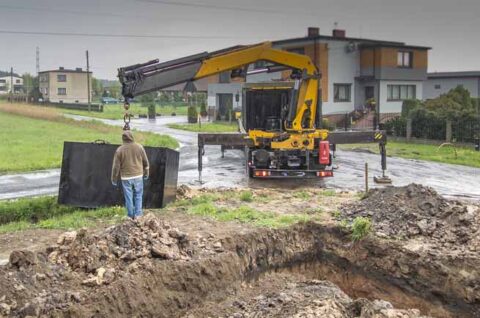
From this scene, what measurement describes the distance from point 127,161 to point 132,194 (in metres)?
0.62

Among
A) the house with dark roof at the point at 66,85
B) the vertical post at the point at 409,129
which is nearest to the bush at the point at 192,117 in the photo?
the vertical post at the point at 409,129

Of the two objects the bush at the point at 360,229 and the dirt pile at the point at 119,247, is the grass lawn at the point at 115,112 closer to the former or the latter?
the bush at the point at 360,229

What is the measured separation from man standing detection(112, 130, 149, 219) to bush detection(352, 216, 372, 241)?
12.9 ft

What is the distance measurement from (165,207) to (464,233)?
586 centimetres

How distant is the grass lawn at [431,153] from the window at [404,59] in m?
13.8

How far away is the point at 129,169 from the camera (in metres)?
9.88

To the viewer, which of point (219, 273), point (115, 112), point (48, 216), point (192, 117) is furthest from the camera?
point (115, 112)

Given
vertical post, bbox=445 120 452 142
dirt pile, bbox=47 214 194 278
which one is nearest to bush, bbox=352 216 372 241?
dirt pile, bbox=47 214 194 278

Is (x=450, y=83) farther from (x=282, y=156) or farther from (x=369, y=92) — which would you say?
(x=282, y=156)

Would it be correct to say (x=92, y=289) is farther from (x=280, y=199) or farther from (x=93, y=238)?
(x=280, y=199)

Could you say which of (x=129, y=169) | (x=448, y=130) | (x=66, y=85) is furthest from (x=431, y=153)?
(x=66, y=85)

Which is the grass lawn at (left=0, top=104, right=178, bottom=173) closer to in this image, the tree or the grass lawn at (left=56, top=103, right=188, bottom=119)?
the grass lawn at (left=56, top=103, right=188, bottom=119)

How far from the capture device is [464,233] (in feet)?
31.5

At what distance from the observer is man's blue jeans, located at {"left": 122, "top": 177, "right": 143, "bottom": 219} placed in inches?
392
